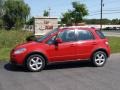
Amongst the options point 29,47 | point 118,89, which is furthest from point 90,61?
point 118,89

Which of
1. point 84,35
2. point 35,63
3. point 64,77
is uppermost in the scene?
point 84,35

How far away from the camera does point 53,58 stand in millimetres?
12188

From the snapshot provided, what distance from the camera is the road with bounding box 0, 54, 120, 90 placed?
919 cm

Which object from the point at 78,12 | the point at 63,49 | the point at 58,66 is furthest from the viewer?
the point at 78,12

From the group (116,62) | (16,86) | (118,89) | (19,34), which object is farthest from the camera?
(19,34)

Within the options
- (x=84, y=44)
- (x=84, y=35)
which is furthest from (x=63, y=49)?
(x=84, y=35)

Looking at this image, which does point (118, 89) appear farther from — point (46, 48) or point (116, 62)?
point (116, 62)

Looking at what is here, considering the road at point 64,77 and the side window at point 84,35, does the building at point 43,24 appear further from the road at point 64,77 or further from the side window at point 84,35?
the side window at point 84,35

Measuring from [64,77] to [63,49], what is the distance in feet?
6.01

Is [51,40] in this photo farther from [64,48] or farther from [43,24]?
[43,24]

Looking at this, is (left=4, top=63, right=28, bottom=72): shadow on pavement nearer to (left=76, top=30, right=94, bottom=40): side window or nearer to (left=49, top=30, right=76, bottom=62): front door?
(left=49, top=30, right=76, bottom=62): front door

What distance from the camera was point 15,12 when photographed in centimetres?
7625

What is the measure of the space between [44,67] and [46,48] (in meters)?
0.76

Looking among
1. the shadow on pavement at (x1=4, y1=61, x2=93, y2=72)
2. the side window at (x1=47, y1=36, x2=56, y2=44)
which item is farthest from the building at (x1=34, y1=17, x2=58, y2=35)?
the side window at (x1=47, y1=36, x2=56, y2=44)
